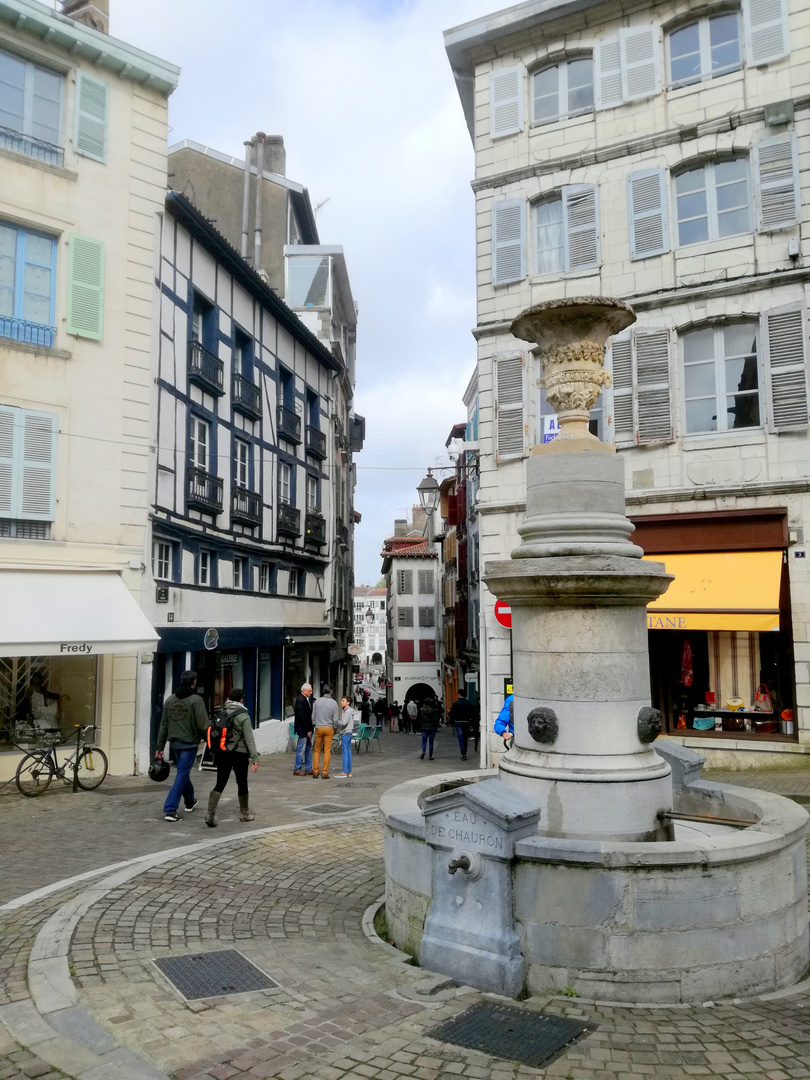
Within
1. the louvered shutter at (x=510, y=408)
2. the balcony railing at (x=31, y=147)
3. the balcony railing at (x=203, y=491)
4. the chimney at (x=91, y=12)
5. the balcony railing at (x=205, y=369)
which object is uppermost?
the chimney at (x=91, y=12)

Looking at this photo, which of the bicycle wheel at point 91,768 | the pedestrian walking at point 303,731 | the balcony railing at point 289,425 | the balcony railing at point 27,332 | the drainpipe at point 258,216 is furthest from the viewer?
the drainpipe at point 258,216

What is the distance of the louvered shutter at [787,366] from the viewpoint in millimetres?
15016

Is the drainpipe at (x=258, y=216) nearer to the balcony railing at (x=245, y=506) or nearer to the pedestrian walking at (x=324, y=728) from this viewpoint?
the balcony railing at (x=245, y=506)

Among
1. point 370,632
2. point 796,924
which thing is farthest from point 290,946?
point 370,632

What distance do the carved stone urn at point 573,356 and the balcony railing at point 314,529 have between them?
20273 millimetres

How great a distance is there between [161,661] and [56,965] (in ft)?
38.8

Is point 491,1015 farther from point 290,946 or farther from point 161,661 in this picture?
point 161,661

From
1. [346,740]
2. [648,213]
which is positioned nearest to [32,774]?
[346,740]

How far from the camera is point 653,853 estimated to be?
5168 millimetres

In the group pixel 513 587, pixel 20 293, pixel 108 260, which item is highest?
pixel 108 260

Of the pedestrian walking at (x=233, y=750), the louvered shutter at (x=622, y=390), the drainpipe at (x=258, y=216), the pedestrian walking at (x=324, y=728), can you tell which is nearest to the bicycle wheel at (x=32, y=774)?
the pedestrian walking at (x=233, y=750)

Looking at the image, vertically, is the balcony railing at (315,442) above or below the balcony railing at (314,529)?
above

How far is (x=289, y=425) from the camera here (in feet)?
83.8

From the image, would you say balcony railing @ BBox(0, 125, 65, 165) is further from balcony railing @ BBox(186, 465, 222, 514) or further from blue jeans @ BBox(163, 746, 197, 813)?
blue jeans @ BBox(163, 746, 197, 813)
